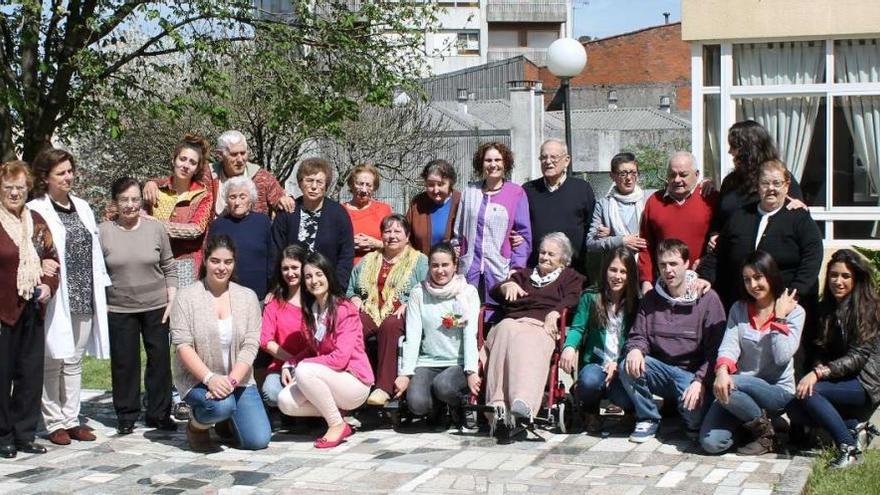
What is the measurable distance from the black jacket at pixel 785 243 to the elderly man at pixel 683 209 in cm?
32

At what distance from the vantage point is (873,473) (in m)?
6.52

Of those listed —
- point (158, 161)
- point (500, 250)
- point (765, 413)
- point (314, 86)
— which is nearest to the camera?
point (765, 413)

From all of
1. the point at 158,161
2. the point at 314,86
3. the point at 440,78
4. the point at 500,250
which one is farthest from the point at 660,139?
the point at 500,250

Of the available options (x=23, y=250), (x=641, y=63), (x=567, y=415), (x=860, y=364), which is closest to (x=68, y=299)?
(x=23, y=250)

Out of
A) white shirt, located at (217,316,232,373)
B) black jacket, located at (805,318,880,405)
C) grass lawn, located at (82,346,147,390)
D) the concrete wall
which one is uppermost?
the concrete wall

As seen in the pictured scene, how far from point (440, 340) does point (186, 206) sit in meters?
2.03

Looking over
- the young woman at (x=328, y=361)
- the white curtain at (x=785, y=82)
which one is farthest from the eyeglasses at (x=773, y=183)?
the white curtain at (x=785, y=82)

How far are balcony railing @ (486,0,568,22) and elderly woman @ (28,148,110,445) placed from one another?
5941 centimetres

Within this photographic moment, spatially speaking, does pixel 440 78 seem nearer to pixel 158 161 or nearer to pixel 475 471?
pixel 158 161

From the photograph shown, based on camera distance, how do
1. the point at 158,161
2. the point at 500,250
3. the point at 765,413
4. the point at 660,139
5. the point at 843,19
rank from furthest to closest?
the point at 660,139, the point at 158,161, the point at 843,19, the point at 500,250, the point at 765,413

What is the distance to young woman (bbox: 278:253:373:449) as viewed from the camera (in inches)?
302

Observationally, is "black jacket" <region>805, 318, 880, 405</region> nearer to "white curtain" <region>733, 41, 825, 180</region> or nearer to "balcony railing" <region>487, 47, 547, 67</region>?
"white curtain" <region>733, 41, 825, 180</region>

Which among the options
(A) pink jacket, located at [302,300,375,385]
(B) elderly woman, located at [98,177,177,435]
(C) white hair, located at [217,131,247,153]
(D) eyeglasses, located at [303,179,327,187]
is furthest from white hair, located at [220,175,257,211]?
(A) pink jacket, located at [302,300,375,385]

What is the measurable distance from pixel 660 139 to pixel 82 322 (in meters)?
36.4
